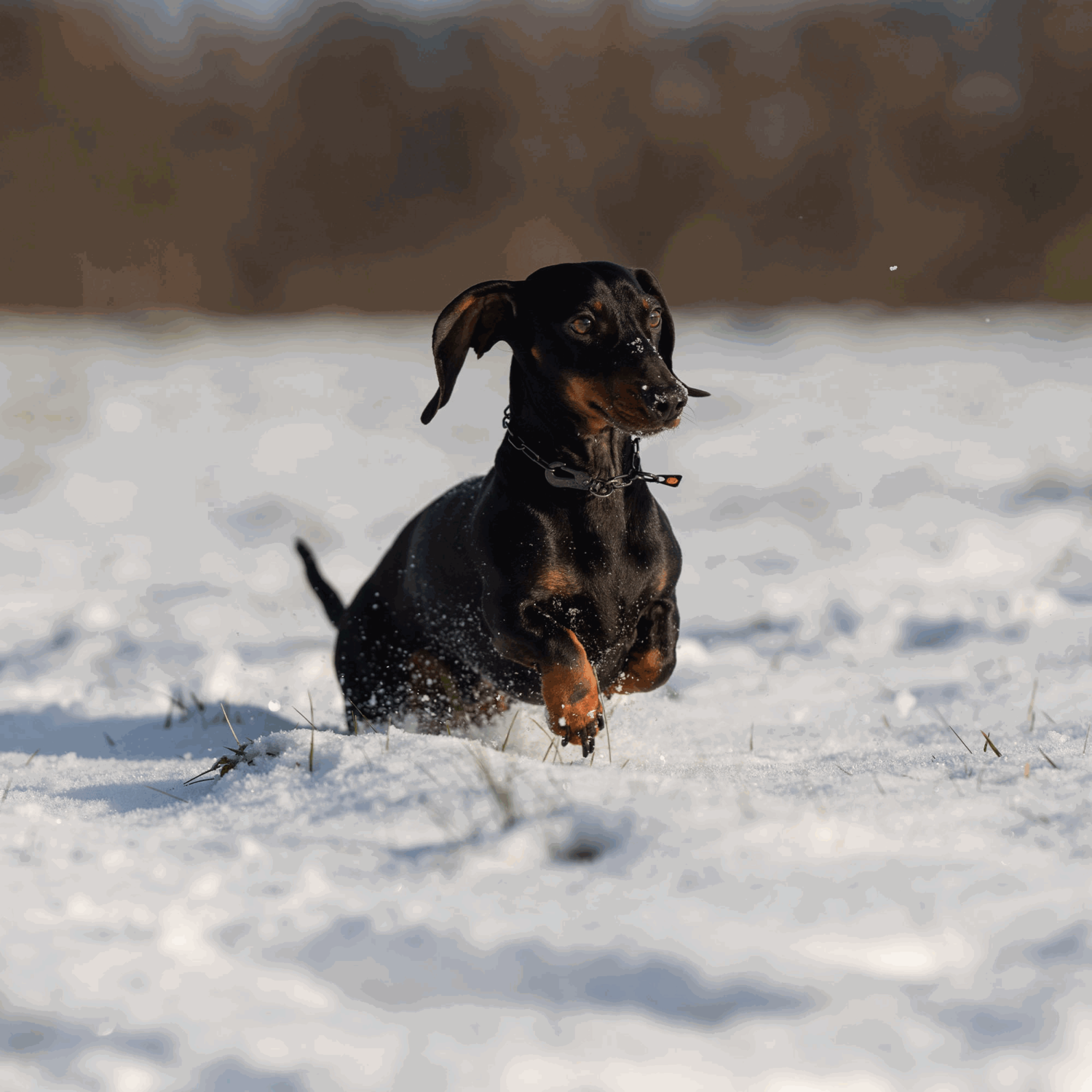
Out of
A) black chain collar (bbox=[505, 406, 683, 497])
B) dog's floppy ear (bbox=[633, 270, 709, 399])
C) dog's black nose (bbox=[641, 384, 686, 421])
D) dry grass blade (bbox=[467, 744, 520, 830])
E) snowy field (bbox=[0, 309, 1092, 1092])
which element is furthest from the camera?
dog's floppy ear (bbox=[633, 270, 709, 399])

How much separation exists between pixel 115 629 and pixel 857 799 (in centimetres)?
396

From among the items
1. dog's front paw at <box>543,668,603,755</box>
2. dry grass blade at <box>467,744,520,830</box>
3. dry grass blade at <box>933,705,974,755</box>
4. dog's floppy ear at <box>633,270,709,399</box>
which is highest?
dog's floppy ear at <box>633,270,709,399</box>

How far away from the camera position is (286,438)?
9453 mm

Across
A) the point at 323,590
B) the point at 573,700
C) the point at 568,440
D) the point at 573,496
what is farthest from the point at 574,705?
the point at 323,590

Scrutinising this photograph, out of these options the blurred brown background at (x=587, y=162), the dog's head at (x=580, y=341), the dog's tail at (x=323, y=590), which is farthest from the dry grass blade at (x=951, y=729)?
the blurred brown background at (x=587, y=162)

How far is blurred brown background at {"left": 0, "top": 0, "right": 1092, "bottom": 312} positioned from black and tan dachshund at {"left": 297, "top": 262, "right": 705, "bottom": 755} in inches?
412

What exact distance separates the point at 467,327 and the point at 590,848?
157 cm

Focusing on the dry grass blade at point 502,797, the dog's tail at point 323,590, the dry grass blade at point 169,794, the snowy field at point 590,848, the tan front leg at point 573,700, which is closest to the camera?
the snowy field at point 590,848

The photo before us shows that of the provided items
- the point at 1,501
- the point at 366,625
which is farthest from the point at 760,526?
the point at 1,501

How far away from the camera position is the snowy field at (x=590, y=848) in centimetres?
127

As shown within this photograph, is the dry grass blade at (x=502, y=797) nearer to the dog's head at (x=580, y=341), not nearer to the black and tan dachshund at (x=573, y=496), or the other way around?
the black and tan dachshund at (x=573, y=496)

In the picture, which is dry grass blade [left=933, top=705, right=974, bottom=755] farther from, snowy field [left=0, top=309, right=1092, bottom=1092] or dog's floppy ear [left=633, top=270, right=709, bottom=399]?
dog's floppy ear [left=633, top=270, right=709, bottom=399]

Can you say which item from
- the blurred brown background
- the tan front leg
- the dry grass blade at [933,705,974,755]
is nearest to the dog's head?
the tan front leg

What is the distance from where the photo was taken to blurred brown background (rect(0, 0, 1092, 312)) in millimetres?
12789
